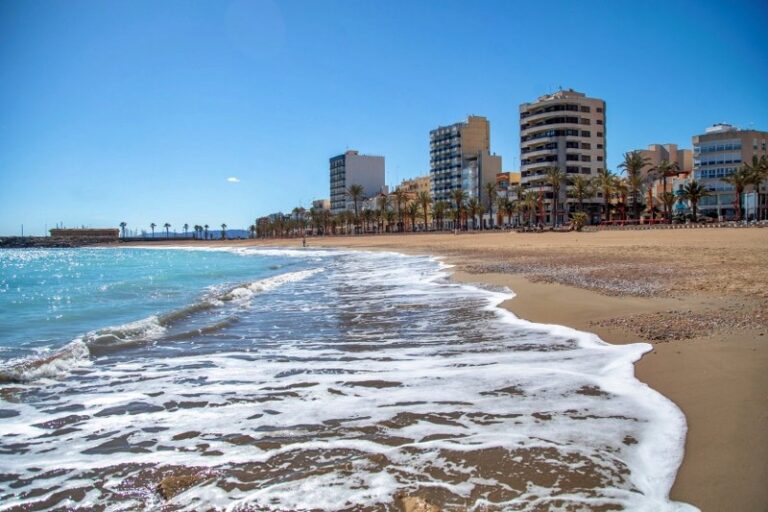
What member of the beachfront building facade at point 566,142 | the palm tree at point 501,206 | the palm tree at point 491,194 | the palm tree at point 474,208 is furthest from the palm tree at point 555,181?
the palm tree at point 474,208

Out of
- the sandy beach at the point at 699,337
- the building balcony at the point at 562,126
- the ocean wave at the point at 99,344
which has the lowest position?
the ocean wave at the point at 99,344

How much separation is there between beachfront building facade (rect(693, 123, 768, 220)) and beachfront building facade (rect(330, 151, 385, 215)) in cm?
8914

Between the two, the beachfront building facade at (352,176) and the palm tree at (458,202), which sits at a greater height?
the beachfront building facade at (352,176)

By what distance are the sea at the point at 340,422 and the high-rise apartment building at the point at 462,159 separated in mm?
107476

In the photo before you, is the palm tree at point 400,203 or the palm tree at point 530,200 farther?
the palm tree at point 400,203

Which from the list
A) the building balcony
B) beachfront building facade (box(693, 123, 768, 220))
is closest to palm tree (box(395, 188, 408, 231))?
the building balcony

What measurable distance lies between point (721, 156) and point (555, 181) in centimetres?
2826

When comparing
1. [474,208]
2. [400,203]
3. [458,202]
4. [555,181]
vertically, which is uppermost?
[555,181]

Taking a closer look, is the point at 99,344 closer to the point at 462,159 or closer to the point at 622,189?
the point at 622,189

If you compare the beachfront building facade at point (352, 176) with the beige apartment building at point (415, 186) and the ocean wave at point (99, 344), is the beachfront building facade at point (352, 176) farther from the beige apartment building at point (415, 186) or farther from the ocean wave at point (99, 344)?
the ocean wave at point (99, 344)

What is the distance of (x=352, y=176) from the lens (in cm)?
15825

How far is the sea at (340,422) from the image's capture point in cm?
368

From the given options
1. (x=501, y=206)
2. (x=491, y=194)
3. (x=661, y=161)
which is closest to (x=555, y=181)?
(x=501, y=206)

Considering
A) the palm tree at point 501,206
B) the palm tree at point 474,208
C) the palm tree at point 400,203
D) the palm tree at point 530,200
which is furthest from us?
the palm tree at point 400,203
